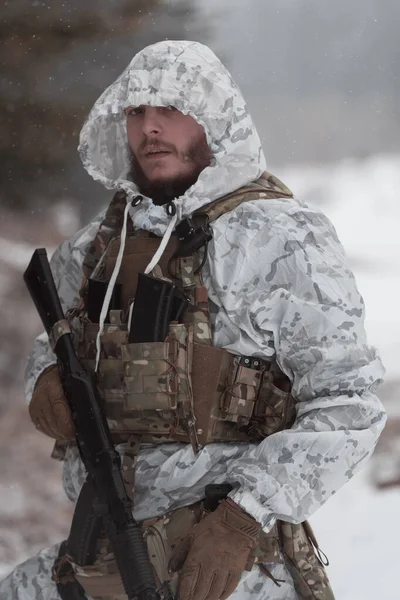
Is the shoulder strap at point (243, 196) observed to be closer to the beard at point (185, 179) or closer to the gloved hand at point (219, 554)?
the beard at point (185, 179)

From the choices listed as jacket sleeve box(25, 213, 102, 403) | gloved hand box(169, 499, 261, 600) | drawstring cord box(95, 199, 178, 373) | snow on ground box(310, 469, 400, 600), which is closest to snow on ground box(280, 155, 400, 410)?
snow on ground box(310, 469, 400, 600)

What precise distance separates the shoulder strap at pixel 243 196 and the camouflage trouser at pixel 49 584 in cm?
53

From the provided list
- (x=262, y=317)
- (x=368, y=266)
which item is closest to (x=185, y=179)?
(x=262, y=317)

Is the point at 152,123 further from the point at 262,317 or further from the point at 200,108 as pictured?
the point at 262,317

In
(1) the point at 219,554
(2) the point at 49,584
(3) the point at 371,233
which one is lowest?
(2) the point at 49,584

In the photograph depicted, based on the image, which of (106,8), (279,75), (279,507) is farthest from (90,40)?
(279,507)

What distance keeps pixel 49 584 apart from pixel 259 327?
56cm

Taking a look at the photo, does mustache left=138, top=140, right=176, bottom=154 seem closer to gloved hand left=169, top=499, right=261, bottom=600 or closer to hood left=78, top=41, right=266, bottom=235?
hood left=78, top=41, right=266, bottom=235

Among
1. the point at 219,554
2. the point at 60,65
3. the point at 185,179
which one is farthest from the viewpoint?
the point at 60,65

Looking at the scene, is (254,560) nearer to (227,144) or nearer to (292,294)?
(292,294)

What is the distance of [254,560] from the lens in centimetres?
126

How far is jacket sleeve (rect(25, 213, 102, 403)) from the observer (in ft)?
5.03

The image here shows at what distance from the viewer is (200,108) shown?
1.38m

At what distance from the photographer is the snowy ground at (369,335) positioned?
97.4 inches
